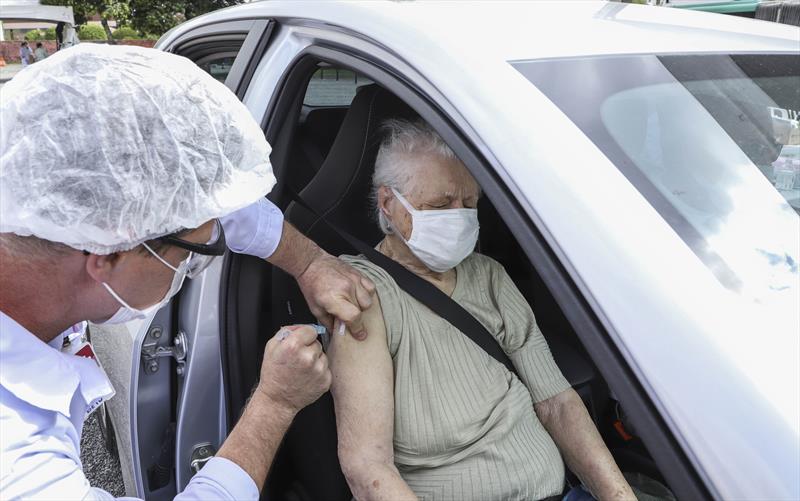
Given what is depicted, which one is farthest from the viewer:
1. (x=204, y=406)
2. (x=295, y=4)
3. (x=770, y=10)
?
(x=770, y=10)

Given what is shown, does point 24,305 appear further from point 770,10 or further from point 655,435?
point 770,10

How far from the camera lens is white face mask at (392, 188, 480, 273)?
5.78 feet

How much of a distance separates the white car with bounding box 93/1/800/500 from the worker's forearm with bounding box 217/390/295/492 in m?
0.37

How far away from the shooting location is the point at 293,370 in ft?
4.45

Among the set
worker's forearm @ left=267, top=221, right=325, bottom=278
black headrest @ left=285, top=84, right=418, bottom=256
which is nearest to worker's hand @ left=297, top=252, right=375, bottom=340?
worker's forearm @ left=267, top=221, right=325, bottom=278

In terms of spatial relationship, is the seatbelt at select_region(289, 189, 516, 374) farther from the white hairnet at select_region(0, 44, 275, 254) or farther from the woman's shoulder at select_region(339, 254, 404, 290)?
the white hairnet at select_region(0, 44, 275, 254)

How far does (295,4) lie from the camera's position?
1695 mm

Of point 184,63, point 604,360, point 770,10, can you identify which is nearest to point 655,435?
point 604,360

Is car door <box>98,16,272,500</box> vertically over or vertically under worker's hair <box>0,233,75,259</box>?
under

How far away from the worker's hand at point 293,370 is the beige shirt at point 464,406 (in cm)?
33

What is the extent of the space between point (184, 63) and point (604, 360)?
94 centimetres

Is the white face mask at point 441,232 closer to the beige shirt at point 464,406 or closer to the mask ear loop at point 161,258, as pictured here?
the beige shirt at point 464,406

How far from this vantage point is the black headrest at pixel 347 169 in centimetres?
193

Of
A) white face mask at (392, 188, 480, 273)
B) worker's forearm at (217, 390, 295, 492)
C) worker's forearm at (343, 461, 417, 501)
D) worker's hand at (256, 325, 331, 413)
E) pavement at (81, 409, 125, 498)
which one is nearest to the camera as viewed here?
worker's forearm at (217, 390, 295, 492)
